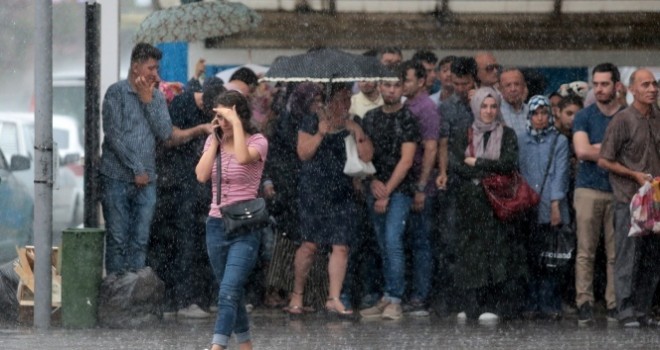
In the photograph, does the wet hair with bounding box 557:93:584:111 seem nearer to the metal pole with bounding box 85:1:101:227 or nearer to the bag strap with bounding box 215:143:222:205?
the metal pole with bounding box 85:1:101:227

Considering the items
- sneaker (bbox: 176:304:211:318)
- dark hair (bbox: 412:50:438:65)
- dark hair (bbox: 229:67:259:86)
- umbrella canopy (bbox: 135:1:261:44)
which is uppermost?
umbrella canopy (bbox: 135:1:261:44)

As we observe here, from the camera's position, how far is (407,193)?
55.1 feet

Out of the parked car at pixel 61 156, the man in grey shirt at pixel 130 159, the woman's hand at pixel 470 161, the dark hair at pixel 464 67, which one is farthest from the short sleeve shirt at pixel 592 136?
the parked car at pixel 61 156

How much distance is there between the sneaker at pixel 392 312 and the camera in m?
16.6

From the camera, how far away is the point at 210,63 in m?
19.4

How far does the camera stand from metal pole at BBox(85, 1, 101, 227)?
16.0 metres

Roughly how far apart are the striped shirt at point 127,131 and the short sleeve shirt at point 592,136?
3.58 meters

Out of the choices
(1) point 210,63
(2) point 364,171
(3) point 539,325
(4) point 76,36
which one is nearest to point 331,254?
(2) point 364,171

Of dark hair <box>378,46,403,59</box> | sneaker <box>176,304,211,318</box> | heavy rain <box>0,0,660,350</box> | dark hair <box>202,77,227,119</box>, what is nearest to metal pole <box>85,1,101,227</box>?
heavy rain <box>0,0,660,350</box>

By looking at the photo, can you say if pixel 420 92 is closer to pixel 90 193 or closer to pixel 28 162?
pixel 90 193

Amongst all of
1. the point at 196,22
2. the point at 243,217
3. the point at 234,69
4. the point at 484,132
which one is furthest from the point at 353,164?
the point at 243,217

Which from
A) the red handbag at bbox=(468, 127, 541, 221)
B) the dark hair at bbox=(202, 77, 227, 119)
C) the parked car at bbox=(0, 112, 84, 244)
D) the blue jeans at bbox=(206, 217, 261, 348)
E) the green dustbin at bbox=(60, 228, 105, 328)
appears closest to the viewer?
the blue jeans at bbox=(206, 217, 261, 348)

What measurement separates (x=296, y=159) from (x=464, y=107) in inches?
61.0

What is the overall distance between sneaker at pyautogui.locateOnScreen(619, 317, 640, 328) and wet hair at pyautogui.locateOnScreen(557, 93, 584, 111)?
Answer: 86.7 inches
